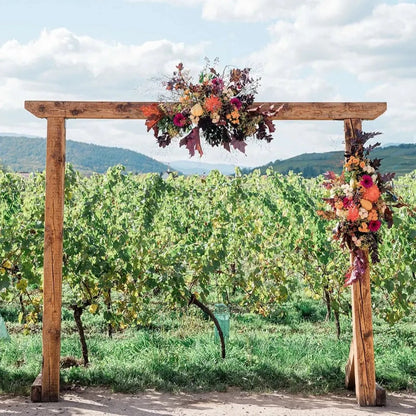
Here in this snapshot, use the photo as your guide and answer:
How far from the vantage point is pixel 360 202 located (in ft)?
15.0

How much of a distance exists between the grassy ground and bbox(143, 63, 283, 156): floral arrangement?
2.00 m

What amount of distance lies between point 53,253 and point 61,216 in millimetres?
303

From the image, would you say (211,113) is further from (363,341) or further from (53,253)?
(363,341)

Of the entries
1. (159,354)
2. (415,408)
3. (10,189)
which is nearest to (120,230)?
(159,354)

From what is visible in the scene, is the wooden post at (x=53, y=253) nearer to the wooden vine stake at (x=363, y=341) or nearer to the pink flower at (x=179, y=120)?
the pink flower at (x=179, y=120)

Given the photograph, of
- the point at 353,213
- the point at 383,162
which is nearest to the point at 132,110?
the point at 353,213

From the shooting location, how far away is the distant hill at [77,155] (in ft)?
499

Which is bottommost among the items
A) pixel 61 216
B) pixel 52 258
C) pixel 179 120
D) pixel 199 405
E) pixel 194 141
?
pixel 199 405

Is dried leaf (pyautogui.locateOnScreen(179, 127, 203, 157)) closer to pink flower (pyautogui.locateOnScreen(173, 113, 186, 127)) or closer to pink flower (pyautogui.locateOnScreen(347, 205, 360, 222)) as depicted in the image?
pink flower (pyautogui.locateOnScreen(173, 113, 186, 127))

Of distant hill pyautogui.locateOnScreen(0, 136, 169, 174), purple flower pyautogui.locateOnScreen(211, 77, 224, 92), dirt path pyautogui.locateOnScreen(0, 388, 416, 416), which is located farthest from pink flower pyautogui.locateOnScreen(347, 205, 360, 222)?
distant hill pyautogui.locateOnScreen(0, 136, 169, 174)

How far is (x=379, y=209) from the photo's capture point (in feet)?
15.1

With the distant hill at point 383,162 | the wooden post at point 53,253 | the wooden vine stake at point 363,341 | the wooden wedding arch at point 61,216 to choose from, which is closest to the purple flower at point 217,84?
the wooden wedding arch at point 61,216

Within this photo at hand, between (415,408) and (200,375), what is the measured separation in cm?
178

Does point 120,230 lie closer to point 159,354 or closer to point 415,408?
point 159,354
